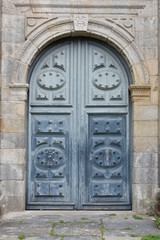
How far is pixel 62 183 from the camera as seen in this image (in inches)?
268

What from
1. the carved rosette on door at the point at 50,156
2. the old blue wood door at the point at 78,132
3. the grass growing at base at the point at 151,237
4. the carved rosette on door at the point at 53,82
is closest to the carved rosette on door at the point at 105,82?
the old blue wood door at the point at 78,132

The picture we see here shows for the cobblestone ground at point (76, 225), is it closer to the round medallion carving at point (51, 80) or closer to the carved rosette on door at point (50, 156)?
the carved rosette on door at point (50, 156)

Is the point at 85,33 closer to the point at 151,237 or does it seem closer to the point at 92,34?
the point at 92,34

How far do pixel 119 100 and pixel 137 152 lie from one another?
1020 millimetres

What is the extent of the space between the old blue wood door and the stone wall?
0.27 metres

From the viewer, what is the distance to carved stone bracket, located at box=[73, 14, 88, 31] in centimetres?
673

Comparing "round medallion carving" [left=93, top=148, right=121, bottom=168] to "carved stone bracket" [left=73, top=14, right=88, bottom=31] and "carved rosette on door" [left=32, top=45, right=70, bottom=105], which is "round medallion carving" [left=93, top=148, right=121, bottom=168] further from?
"carved stone bracket" [left=73, top=14, right=88, bottom=31]

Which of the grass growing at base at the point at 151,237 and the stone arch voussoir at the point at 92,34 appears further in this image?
the stone arch voussoir at the point at 92,34

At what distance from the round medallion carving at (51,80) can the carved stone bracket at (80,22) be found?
2.96 feet

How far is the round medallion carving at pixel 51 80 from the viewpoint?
6871 millimetres

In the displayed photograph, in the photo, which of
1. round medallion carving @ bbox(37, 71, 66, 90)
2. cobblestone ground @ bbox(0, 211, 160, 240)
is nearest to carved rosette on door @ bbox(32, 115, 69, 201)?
cobblestone ground @ bbox(0, 211, 160, 240)

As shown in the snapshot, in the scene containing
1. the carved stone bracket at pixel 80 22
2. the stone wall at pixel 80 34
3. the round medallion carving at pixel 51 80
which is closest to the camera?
the stone wall at pixel 80 34

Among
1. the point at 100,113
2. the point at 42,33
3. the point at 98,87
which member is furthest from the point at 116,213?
the point at 42,33

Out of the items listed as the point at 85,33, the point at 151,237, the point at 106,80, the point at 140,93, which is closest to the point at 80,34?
the point at 85,33
